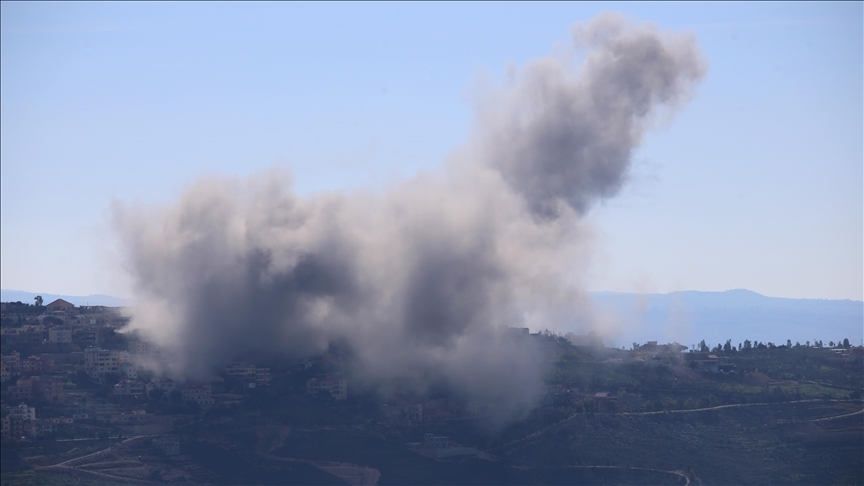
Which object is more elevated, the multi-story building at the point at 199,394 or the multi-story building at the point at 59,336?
the multi-story building at the point at 59,336

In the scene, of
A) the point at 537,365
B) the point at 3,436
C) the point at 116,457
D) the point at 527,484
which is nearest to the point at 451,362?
the point at 537,365

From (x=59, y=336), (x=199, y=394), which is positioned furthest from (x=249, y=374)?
(x=59, y=336)

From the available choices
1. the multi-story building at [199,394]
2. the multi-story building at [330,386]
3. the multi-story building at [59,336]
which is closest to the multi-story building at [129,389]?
the multi-story building at [199,394]

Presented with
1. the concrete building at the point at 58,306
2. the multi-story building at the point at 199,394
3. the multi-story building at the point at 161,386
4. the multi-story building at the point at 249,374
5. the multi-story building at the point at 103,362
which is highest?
the concrete building at the point at 58,306

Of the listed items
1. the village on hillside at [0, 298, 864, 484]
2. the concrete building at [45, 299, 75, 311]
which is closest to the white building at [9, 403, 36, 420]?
the village on hillside at [0, 298, 864, 484]

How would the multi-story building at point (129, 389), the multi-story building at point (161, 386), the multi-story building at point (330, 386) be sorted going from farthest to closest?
1. the multi-story building at point (330, 386)
2. the multi-story building at point (161, 386)
3. the multi-story building at point (129, 389)

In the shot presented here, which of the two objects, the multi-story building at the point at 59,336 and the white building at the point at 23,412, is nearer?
the white building at the point at 23,412

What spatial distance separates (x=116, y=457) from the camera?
5372 centimetres

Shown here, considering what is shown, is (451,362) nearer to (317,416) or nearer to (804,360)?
(317,416)

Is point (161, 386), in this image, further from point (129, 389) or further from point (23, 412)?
point (23, 412)

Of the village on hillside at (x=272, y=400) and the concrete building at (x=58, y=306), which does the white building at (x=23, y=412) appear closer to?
the village on hillside at (x=272, y=400)

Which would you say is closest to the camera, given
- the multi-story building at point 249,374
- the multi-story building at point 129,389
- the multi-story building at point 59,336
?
the multi-story building at point 129,389

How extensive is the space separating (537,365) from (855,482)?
55.7 ft

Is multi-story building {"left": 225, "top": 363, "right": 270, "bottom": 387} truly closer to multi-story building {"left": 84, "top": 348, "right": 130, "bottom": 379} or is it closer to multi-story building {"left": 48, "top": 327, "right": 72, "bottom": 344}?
multi-story building {"left": 84, "top": 348, "right": 130, "bottom": 379}
